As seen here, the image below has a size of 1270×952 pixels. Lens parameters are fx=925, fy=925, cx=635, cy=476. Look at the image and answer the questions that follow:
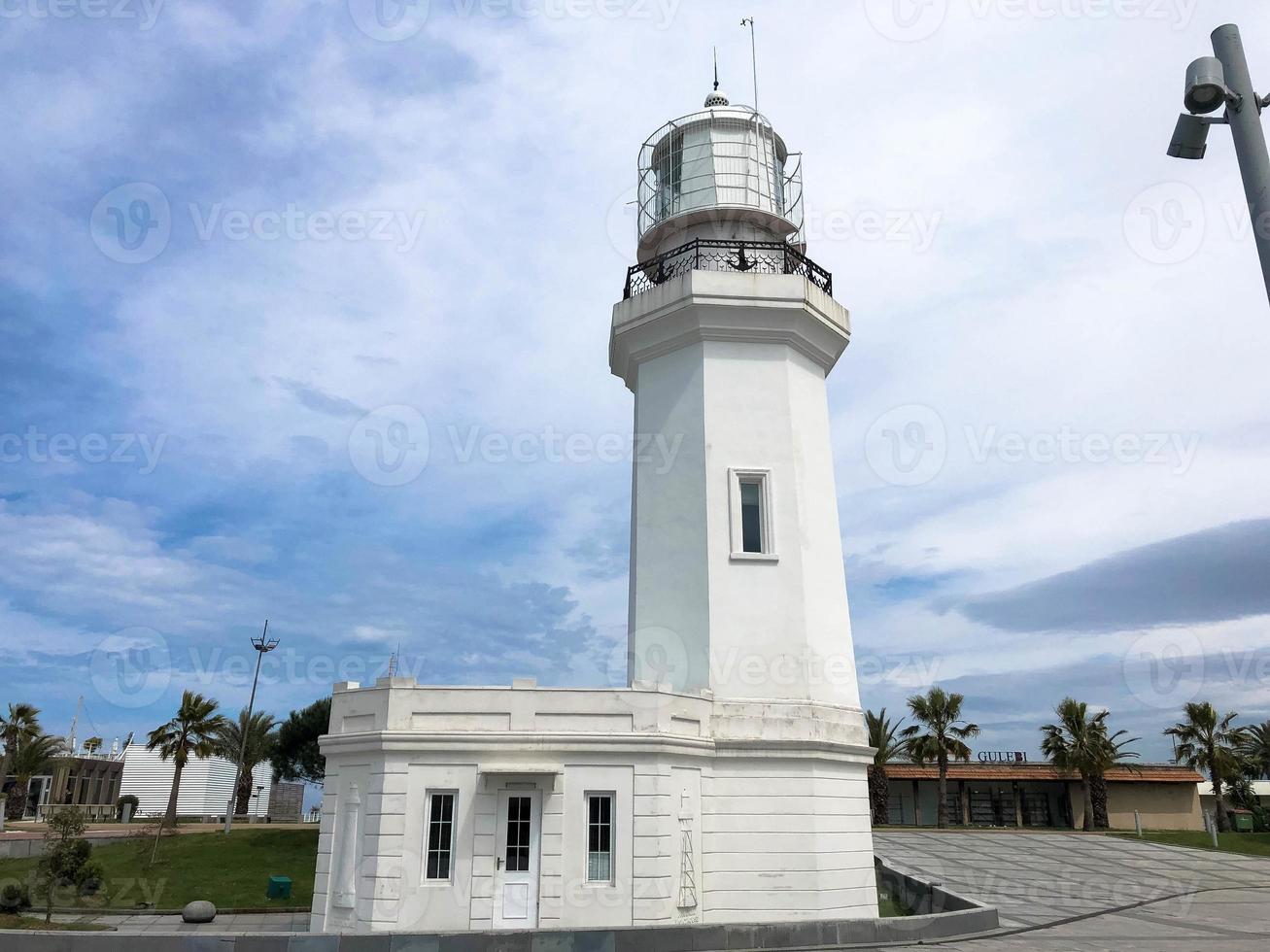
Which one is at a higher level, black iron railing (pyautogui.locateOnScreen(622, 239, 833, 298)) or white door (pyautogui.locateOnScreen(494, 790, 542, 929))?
black iron railing (pyautogui.locateOnScreen(622, 239, 833, 298))

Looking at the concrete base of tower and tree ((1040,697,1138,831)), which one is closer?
the concrete base of tower

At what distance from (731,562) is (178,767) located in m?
39.6

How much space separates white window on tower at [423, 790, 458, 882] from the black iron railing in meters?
11.5

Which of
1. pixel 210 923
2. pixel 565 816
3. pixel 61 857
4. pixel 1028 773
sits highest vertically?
pixel 1028 773

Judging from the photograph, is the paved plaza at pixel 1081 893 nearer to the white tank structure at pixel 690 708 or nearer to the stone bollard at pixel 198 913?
the stone bollard at pixel 198 913

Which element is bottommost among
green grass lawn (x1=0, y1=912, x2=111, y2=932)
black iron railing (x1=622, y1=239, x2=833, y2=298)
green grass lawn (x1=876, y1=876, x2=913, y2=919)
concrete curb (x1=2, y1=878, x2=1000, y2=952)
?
green grass lawn (x1=0, y1=912, x2=111, y2=932)

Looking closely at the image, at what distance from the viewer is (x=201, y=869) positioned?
1251 inches

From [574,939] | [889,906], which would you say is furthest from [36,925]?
[889,906]

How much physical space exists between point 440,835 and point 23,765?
5305 centimetres

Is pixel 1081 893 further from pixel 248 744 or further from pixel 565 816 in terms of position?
pixel 248 744

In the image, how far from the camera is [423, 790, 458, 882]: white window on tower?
1508 centimetres

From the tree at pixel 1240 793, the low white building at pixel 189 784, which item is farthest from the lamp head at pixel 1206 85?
the low white building at pixel 189 784

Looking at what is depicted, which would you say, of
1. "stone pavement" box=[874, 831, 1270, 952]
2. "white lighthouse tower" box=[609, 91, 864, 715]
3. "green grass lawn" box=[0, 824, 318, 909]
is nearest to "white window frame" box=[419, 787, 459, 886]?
"white lighthouse tower" box=[609, 91, 864, 715]

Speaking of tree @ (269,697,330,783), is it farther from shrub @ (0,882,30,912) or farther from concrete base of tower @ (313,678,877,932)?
concrete base of tower @ (313,678,877,932)
